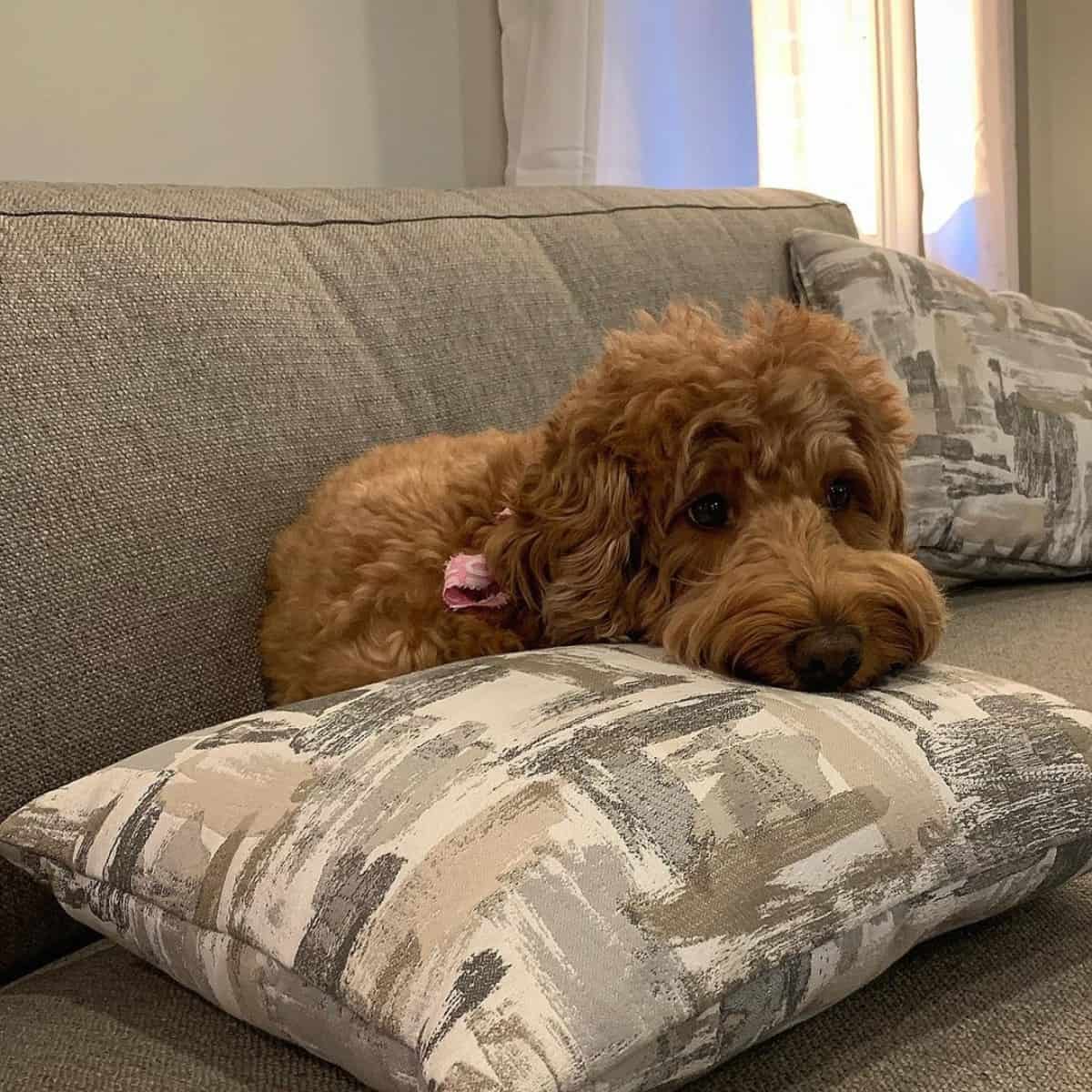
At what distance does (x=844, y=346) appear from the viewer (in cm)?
125

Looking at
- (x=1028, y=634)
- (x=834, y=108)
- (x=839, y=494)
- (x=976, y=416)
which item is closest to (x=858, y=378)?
(x=839, y=494)

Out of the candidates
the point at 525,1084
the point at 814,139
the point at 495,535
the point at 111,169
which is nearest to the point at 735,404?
the point at 495,535

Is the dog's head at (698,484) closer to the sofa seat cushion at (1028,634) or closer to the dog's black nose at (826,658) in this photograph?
the dog's black nose at (826,658)

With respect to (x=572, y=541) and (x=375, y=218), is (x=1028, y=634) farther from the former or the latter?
(x=375, y=218)

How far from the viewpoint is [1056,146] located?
368cm

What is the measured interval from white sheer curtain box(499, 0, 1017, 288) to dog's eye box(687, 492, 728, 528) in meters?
1.82

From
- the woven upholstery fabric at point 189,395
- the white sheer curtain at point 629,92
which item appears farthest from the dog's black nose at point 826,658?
the white sheer curtain at point 629,92

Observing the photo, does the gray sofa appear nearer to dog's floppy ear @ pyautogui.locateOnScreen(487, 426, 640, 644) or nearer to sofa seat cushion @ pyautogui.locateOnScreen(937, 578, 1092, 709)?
sofa seat cushion @ pyautogui.locateOnScreen(937, 578, 1092, 709)

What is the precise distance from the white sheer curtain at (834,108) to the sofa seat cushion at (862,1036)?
2.25 meters

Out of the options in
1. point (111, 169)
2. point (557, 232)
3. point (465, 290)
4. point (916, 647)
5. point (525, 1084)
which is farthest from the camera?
point (111, 169)

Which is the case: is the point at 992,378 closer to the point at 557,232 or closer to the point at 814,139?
the point at 557,232

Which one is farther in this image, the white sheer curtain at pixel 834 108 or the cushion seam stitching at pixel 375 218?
the white sheer curtain at pixel 834 108

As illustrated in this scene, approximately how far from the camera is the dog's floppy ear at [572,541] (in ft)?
3.87

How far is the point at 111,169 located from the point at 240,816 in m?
1.82
